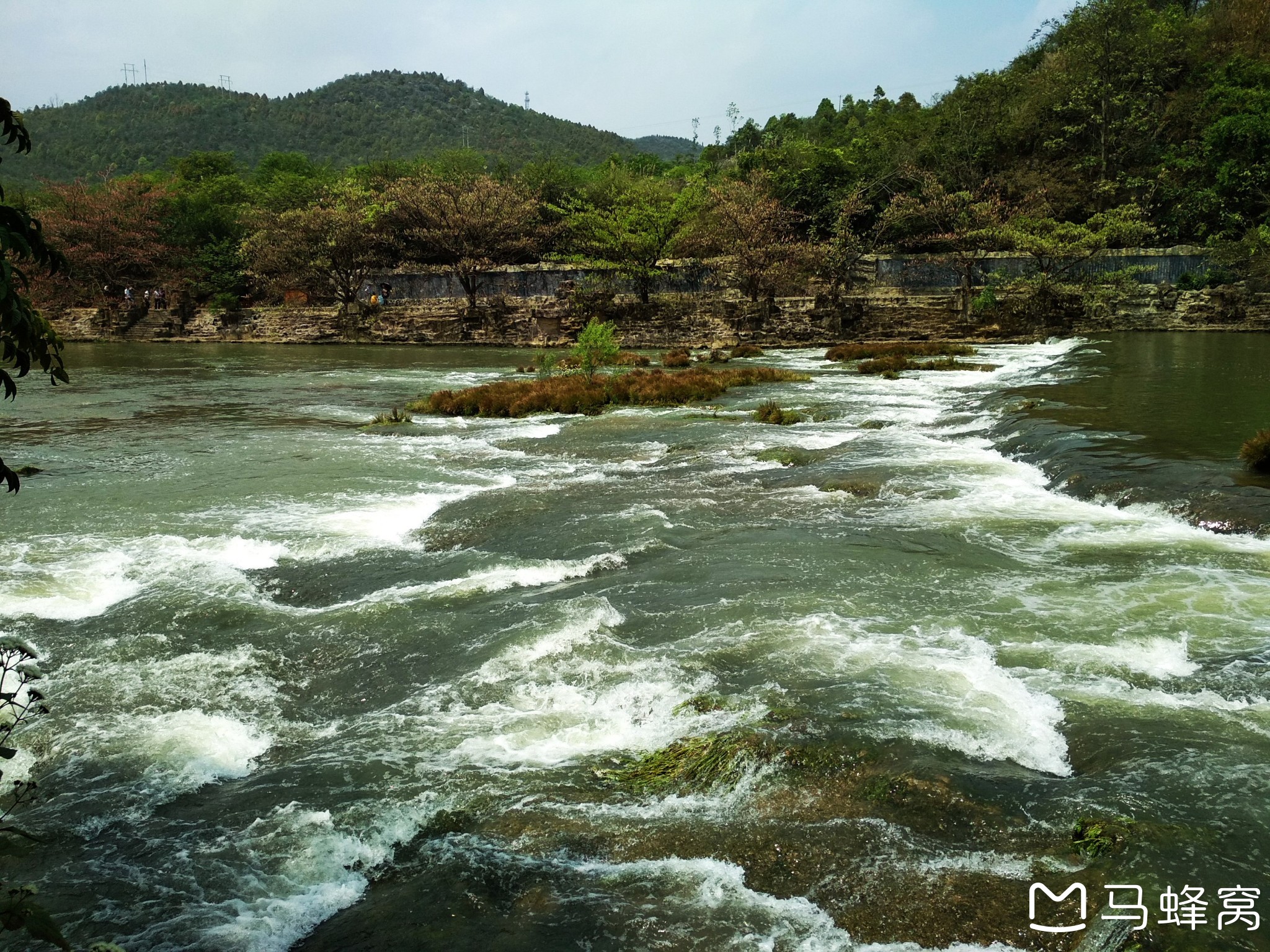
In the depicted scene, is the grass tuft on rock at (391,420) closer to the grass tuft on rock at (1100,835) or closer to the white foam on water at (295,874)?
the white foam on water at (295,874)

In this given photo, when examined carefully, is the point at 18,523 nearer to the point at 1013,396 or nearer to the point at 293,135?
the point at 1013,396

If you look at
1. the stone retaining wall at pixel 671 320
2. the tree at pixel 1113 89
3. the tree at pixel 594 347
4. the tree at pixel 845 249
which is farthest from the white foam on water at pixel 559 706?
the tree at pixel 1113 89

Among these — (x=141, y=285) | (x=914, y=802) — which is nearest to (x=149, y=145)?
(x=141, y=285)

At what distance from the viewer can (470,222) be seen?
4800cm

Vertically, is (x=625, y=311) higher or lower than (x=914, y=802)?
higher

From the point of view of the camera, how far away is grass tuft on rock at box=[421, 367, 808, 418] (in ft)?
66.0

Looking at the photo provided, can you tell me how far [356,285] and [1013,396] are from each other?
43.9 m

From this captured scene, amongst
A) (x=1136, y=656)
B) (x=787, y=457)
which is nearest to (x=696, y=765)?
(x=1136, y=656)

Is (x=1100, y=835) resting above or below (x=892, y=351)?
below

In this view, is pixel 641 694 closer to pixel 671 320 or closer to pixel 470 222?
pixel 671 320

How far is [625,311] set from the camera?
47312mm

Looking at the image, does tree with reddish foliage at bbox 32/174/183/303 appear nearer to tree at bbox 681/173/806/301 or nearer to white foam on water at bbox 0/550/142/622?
tree at bbox 681/173/806/301

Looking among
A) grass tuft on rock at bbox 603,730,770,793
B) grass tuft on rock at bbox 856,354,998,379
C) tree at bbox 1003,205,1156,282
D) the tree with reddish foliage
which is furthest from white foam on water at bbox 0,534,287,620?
the tree with reddish foliage

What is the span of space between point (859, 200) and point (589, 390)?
28.9 metres
